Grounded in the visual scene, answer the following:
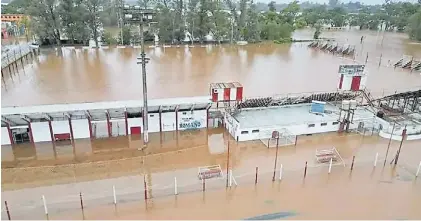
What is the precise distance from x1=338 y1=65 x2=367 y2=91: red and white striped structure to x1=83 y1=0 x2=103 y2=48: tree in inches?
1692

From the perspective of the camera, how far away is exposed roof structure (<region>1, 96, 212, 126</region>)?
21.3 m

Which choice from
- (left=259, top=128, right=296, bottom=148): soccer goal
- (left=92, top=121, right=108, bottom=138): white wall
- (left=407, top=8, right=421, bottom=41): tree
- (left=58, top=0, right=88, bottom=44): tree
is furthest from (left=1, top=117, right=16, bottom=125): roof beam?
(left=407, top=8, right=421, bottom=41): tree

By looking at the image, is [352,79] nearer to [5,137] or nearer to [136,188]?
[136,188]

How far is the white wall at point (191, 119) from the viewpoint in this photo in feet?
79.6

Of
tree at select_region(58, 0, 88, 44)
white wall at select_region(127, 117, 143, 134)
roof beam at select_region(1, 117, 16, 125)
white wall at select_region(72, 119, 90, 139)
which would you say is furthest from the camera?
tree at select_region(58, 0, 88, 44)

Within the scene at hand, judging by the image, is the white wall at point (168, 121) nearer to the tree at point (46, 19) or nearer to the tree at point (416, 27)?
the tree at point (46, 19)

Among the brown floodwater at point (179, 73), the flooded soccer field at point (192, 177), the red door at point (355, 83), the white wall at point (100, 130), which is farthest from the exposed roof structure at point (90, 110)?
the red door at point (355, 83)

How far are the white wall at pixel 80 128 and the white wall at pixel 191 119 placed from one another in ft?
20.6

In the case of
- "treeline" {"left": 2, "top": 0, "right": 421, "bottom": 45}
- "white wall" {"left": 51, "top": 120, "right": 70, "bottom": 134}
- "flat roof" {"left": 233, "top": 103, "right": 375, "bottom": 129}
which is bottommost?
"white wall" {"left": 51, "top": 120, "right": 70, "bottom": 134}

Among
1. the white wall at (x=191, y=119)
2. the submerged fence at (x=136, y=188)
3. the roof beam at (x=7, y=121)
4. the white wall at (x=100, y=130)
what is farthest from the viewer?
the white wall at (x=191, y=119)

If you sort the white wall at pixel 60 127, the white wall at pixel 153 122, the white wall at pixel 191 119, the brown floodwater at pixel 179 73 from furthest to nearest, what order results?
the brown floodwater at pixel 179 73 < the white wall at pixel 191 119 < the white wall at pixel 153 122 < the white wall at pixel 60 127

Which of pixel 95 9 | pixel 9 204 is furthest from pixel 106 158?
pixel 95 9

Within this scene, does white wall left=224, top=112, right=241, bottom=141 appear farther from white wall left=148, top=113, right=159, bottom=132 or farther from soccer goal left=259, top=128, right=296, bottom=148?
white wall left=148, top=113, right=159, bottom=132

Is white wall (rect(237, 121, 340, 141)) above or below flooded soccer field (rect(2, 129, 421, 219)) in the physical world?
above
